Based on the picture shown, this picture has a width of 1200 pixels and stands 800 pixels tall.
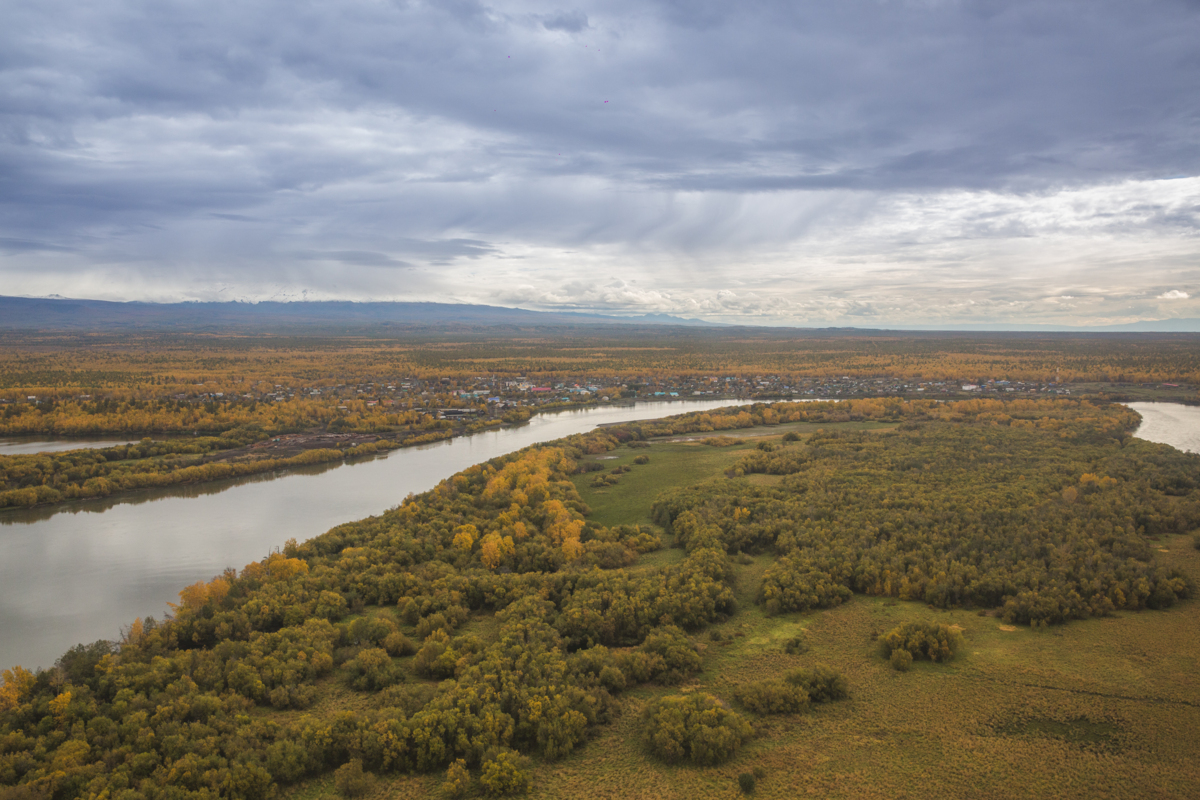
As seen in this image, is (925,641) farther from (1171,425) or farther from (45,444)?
(45,444)

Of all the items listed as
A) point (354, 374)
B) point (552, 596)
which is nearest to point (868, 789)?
point (552, 596)

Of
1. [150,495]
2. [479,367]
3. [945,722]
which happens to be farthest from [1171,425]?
[479,367]

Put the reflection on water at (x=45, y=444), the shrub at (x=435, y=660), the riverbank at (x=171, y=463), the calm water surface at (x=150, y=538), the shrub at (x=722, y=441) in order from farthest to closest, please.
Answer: the shrub at (x=722, y=441), the reflection on water at (x=45, y=444), the riverbank at (x=171, y=463), the calm water surface at (x=150, y=538), the shrub at (x=435, y=660)

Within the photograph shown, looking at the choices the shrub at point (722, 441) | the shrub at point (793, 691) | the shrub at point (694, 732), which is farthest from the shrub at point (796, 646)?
the shrub at point (722, 441)

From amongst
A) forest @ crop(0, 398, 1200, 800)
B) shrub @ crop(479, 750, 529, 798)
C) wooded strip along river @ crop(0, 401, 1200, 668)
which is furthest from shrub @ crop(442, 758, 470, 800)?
wooded strip along river @ crop(0, 401, 1200, 668)

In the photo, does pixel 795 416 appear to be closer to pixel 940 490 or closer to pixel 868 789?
pixel 940 490

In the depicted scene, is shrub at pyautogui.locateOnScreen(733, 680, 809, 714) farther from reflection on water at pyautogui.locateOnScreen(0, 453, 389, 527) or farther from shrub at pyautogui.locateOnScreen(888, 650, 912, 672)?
reflection on water at pyautogui.locateOnScreen(0, 453, 389, 527)

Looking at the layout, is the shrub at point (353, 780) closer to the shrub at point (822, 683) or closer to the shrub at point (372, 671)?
the shrub at point (372, 671)
